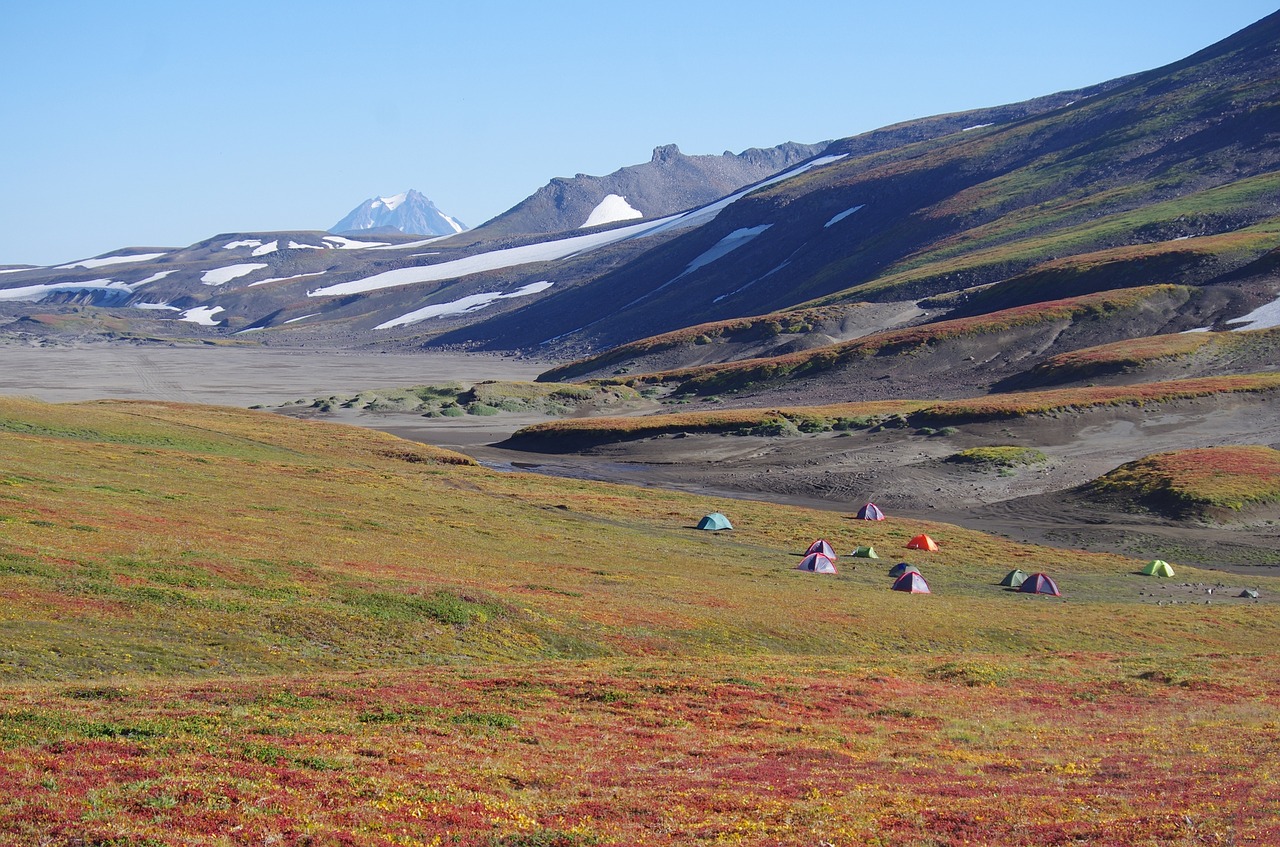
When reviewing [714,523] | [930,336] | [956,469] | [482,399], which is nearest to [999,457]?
[956,469]

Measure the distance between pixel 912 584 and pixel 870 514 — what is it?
16850 millimetres

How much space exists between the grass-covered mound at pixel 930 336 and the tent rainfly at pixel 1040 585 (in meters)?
76.8

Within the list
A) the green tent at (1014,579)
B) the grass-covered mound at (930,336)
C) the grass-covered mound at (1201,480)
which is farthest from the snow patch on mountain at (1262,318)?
the green tent at (1014,579)

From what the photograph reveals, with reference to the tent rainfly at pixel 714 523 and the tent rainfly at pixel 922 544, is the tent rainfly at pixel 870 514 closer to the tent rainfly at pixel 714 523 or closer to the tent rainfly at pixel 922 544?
the tent rainfly at pixel 922 544

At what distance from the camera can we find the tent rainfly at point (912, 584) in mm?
43719

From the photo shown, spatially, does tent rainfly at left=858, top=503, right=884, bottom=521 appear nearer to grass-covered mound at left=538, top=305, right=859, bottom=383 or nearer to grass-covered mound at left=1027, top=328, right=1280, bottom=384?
grass-covered mound at left=1027, top=328, right=1280, bottom=384

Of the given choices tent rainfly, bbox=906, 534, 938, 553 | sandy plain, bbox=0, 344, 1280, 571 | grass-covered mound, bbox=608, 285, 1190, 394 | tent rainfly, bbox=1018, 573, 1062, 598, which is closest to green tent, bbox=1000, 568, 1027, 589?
tent rainfly, bbox=1018, 573, 1062, 598

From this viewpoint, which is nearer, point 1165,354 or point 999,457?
point 999,457

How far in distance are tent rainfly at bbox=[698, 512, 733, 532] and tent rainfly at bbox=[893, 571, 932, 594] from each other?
12203 mm

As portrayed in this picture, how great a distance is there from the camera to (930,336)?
122438mm

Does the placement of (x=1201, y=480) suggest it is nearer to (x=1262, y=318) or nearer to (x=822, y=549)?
(x=822, y=549)

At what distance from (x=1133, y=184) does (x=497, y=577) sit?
17703 cm

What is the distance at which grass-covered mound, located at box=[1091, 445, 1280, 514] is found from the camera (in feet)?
201

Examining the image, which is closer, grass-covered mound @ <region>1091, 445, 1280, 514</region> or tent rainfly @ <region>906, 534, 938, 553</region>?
tent rainfly @ <region>906, 534, 938, 553</region>
